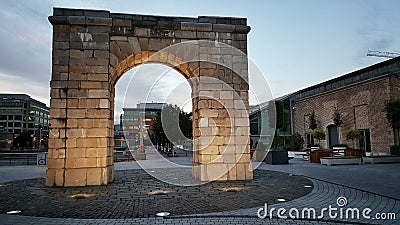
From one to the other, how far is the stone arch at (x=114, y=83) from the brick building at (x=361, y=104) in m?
15.7

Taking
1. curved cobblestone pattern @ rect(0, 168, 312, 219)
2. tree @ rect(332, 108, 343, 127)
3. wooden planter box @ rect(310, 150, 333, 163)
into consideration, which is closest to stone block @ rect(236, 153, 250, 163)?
curved cobblestone pattern @ rect(0, 168, 312, 219)

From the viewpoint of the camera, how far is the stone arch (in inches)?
351

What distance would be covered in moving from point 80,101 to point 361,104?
22.0m

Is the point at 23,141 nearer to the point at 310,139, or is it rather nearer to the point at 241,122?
the point at 310,139

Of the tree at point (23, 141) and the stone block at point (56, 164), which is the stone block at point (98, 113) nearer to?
the stone block at point (56, 164)

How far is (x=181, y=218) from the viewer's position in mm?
4875

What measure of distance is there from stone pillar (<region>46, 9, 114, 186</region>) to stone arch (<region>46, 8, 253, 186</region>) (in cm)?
3

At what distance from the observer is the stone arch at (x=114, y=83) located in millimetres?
8906

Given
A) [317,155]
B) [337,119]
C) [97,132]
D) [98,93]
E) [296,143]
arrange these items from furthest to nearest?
[296,143] < [337,119] < [317,155] < [98,93] < [97,132]

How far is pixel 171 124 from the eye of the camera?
106 feet

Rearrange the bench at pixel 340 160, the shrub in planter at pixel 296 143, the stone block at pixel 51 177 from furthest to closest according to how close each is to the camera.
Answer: the shrub in planter at pixel 296 143 → the bench at pixel 340 160 → the stone block at pixel 51 177

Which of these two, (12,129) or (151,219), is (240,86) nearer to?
(151,219)

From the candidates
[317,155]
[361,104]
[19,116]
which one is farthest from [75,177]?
[19,116]

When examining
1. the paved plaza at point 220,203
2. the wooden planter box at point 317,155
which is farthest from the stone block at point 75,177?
the wooden planter box at point 317,155
